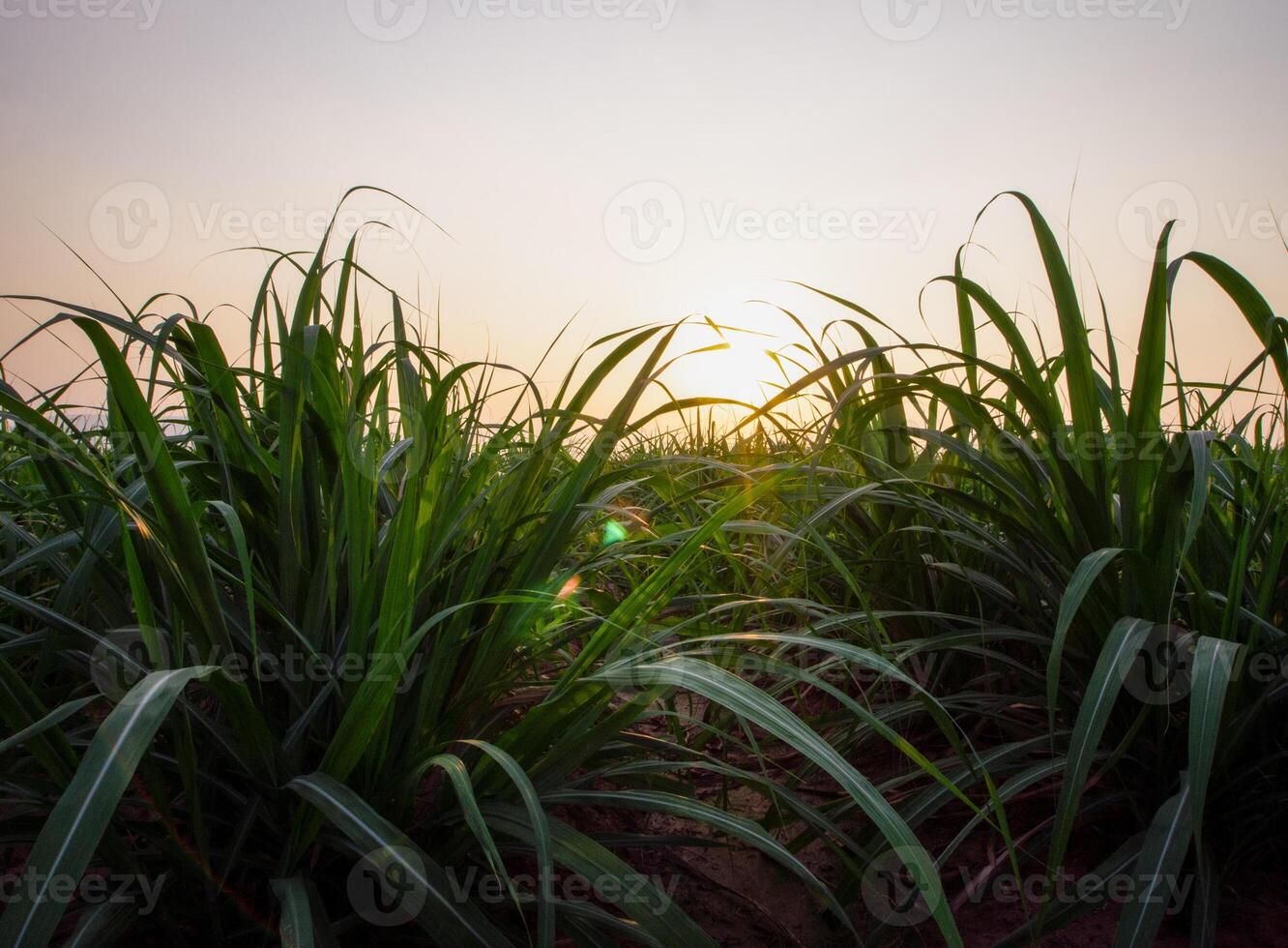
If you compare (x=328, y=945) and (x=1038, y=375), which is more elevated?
(x=1038, y=375)

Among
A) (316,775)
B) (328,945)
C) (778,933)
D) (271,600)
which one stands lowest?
(778,933)

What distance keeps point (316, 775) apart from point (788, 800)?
0.48m

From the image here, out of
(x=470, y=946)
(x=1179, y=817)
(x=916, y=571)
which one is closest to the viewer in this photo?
(x=470, y=946)

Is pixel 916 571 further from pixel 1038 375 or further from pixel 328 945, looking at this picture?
pixel 328 945

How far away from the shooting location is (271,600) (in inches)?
34.7

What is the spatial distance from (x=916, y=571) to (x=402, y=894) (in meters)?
1.03

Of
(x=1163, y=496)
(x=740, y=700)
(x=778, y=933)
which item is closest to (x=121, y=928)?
(x=740, y=700)

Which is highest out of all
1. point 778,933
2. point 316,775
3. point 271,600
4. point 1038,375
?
point 1038,375

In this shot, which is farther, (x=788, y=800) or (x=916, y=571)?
(x=916, y=571)

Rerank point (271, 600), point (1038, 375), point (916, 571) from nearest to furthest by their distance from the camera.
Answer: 1. point (271, 600)
2. point (1038, 375)
3. point (916, 571)

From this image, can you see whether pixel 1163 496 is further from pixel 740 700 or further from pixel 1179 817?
pixel 740 700

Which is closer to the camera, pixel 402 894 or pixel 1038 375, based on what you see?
pixel 402 894

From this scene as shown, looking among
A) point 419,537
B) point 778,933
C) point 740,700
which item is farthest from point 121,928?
point 778,933

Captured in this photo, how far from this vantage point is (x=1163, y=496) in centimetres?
87
